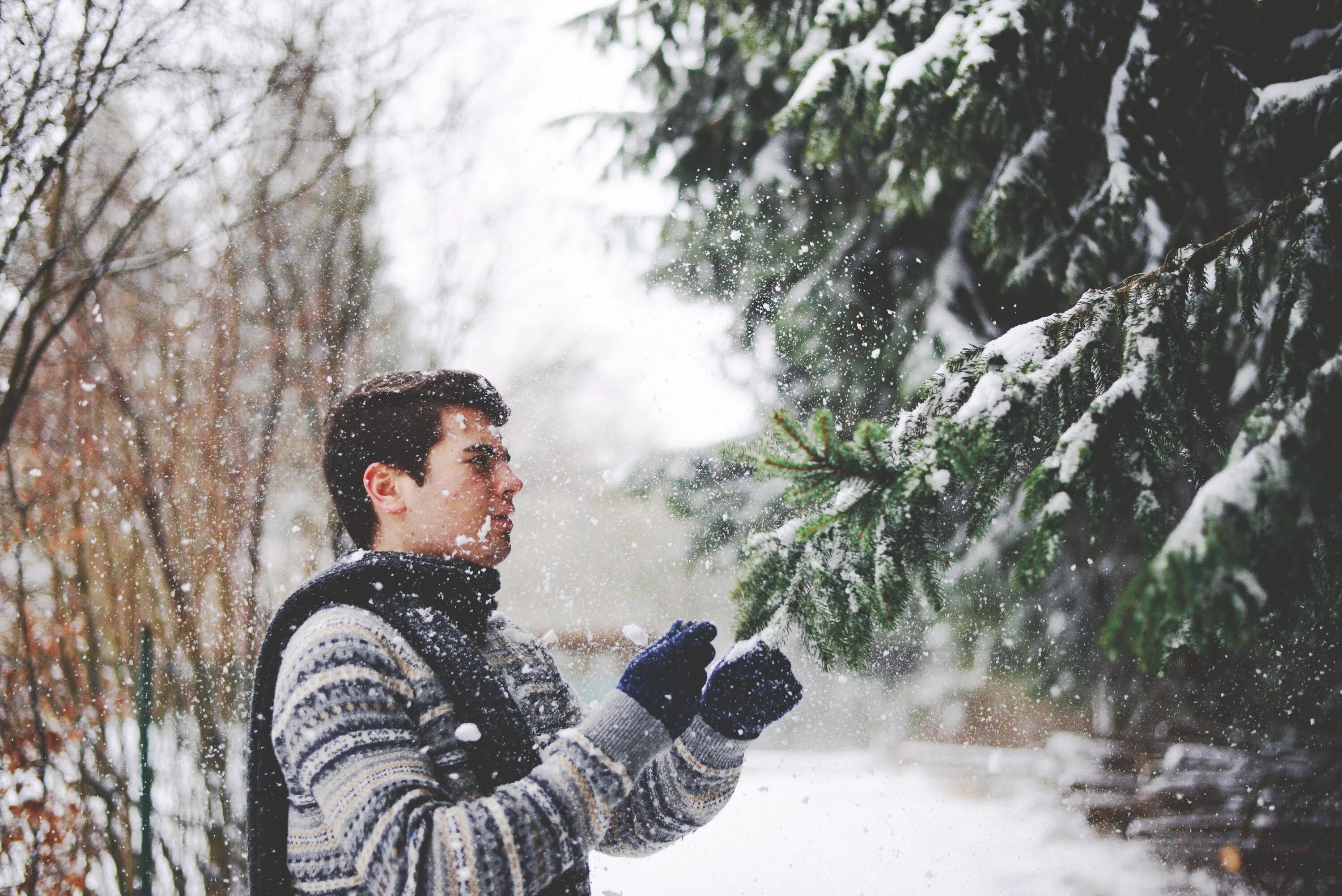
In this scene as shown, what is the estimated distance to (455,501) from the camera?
147cm

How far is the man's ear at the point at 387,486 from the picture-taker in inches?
58.6

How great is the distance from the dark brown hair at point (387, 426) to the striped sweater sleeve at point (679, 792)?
0.72 meters

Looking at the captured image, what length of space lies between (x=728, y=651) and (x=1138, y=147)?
2.42m

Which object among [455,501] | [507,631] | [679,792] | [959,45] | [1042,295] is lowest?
[679,792]

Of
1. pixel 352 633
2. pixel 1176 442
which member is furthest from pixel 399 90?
pixel 1176 442

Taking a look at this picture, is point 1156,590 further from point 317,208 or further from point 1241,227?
point 317,208

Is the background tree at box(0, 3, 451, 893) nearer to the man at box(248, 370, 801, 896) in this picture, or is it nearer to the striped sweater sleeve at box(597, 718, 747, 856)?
the man at box(248, 370, 801, 896)

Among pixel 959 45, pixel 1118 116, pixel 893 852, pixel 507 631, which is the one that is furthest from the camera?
pixel 893 852

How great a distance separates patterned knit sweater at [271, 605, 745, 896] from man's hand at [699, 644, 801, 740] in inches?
8.7

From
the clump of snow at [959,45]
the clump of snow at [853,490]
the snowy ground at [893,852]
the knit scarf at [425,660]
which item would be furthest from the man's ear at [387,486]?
the snowy ground at [893,852]

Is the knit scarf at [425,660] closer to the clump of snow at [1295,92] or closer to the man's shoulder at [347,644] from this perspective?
the man's shoulder at [347,644]

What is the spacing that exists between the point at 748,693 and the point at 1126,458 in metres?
0.74

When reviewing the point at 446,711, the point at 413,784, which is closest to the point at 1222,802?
the point at 446,711

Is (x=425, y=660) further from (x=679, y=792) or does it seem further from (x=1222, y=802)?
(x=1222, y=802)
